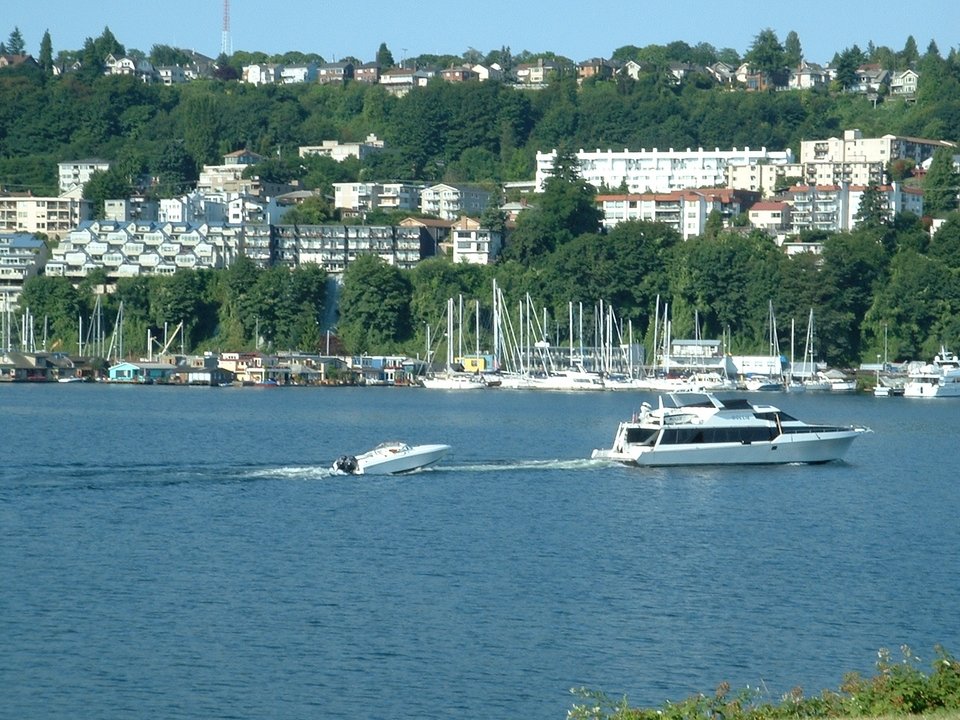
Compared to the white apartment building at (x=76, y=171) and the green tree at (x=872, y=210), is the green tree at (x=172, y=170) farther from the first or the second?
the green tree at (x=872, y=210)

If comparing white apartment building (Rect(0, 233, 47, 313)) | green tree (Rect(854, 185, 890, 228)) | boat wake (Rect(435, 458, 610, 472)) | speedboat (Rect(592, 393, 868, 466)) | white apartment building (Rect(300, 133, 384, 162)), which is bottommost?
boat wake (Rect(435, 458, 610, 472))

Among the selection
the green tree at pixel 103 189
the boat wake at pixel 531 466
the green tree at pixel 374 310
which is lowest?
the boat wake at pixel 531 466

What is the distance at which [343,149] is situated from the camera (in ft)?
546

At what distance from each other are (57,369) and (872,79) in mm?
99931

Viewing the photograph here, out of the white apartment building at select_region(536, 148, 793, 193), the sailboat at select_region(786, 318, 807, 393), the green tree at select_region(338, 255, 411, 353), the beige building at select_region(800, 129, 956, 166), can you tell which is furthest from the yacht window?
the white apartment building at select_region(536, 148, 793, 193)

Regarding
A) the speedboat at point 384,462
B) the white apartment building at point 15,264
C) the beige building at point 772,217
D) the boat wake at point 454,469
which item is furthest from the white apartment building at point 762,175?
the speedboat at point 384,462

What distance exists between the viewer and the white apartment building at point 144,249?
13688 centimetres

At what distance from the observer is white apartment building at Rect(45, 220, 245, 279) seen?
449 ft

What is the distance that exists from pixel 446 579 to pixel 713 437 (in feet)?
68.7

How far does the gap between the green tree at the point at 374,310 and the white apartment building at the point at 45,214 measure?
129 ft

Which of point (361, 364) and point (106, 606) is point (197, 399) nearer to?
point (361, 364)

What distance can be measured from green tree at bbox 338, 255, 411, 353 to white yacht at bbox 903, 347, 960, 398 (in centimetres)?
3609

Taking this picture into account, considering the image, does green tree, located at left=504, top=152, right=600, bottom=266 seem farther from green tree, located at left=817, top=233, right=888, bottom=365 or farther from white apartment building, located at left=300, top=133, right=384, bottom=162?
white apartment building, located at left=300, top=133, right=384, bottom=162

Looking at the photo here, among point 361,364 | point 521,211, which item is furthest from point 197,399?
point 521,211
